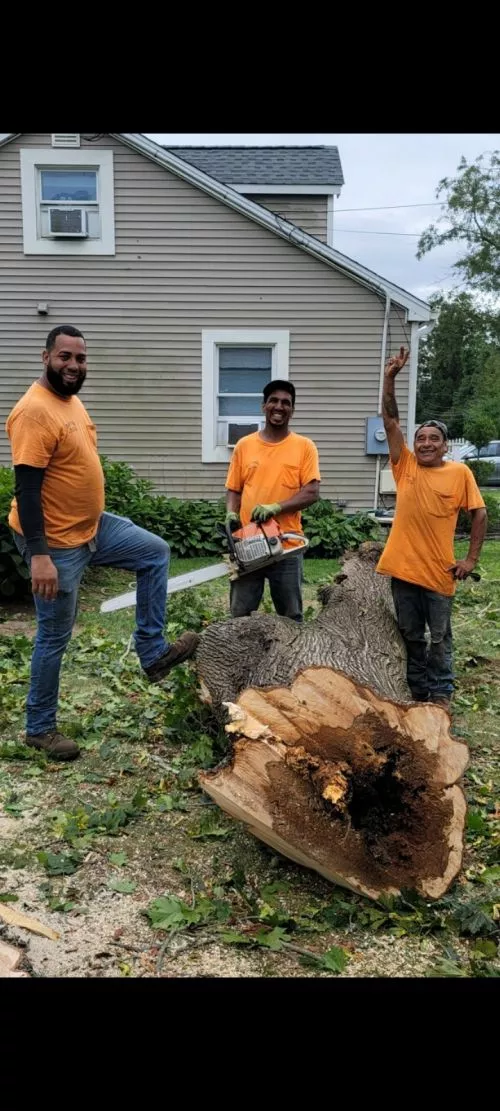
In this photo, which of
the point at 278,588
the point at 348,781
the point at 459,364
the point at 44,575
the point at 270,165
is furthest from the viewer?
the point at 459,364

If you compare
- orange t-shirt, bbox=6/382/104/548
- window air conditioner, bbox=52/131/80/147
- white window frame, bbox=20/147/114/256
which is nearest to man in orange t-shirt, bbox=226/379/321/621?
orange t-shirt, bbox=6/382/104/548

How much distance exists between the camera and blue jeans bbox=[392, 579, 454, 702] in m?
4.48

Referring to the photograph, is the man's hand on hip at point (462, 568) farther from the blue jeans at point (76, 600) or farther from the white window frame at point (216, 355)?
the white window frame at point (216, 355)

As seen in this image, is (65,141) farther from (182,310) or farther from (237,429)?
(237,429)

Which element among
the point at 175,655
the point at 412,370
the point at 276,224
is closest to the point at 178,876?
the point at 175,655

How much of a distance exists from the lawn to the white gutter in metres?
7.60

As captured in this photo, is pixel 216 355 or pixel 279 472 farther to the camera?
pixel 216 355

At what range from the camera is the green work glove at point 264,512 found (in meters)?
4.58

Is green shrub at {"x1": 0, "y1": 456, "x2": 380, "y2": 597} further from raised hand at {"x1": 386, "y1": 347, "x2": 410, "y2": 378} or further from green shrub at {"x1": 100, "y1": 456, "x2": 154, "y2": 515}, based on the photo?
raised hand at {"x1": 386, "y1": 347, "x2": 410, "y2": 378}

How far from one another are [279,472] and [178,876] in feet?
8.00

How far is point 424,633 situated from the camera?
4.63 m

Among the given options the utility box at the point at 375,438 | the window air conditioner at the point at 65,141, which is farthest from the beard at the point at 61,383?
the window air conditioner at the point at 65,141

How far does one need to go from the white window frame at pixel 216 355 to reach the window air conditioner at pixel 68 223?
2.19 metres
